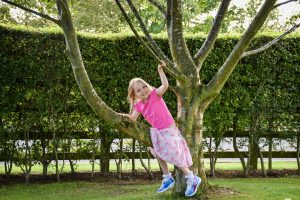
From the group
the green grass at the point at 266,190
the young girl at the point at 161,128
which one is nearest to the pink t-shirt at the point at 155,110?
the young girl at the point at 161,128

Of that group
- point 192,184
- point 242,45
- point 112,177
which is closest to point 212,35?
point 242,45

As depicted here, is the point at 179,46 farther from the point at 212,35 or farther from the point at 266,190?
the point at 266,190

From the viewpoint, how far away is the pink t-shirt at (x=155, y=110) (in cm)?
617

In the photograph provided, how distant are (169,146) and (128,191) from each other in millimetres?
2580

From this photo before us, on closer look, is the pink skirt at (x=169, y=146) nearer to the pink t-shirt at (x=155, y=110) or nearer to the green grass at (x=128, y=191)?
the pink t-shirt at (x=155, y=110)

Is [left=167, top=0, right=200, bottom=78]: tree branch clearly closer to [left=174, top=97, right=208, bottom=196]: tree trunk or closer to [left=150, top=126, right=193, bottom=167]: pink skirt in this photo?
[left=174, top=97, right=208, bottom=196]: tree trunk

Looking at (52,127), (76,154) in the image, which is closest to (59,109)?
(52,127)

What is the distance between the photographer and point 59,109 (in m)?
10.1

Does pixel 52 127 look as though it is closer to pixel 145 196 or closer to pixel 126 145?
pixel 126 145

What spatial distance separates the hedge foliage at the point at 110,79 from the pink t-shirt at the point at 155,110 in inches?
158

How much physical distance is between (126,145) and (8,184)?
2.89 metres

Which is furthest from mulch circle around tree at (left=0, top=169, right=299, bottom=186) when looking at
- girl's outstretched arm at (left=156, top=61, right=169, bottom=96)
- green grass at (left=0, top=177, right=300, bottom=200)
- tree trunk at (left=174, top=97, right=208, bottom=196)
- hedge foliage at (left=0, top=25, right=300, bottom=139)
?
girl's outstretched arm at (left=156, top=61, right=169, bottom=96)

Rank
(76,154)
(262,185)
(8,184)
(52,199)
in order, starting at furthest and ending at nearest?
(76,154), (8,184), (262,185), (52,199)

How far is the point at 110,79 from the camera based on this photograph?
10234 millimetres
